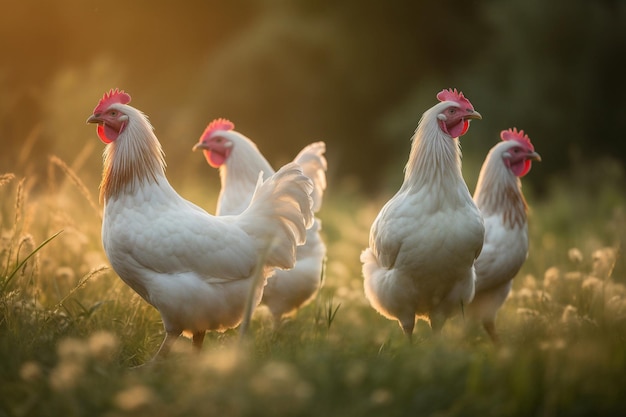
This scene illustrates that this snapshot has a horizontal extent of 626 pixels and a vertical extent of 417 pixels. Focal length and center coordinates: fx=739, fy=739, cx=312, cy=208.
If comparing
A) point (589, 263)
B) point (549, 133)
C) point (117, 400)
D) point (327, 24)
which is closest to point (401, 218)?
point (117, 400)

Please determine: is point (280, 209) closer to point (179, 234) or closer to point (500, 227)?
point (179, 234)

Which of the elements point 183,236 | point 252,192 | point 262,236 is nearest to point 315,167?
point 252,192

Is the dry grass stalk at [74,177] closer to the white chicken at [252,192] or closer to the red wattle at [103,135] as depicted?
the red wattle at [103,135]

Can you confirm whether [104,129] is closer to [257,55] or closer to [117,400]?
[117,400]

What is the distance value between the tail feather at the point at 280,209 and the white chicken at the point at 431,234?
623 millimetres


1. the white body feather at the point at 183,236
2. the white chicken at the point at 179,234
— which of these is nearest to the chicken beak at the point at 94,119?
the white chicken at the point at 179,234

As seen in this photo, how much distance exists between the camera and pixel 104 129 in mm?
4926

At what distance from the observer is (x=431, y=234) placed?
16.0 ft

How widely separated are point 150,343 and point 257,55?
16.6 meters

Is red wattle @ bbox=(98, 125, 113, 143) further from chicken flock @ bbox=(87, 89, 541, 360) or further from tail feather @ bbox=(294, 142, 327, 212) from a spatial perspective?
tail feather @ bbox=(294, 142, 327, 212)

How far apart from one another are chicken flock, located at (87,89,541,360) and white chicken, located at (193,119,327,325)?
707 millimetres

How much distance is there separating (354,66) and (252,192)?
1661 centimetres

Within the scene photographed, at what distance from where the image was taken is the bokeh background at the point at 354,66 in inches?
682

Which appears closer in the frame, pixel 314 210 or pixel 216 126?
pixel 314 210
